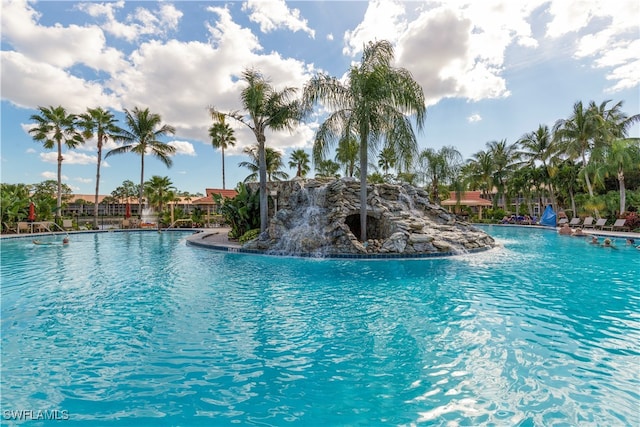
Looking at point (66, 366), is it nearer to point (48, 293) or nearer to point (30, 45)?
point (48, 293)

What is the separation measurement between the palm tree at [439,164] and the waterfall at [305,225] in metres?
20.4

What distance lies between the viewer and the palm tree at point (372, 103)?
12.6 m

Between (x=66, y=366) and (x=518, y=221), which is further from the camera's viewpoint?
(x=518, y=221)

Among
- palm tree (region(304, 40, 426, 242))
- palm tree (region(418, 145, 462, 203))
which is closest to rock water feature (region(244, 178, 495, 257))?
palm tree (region(304, 40, 426, 242))

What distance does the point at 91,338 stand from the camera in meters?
4.77

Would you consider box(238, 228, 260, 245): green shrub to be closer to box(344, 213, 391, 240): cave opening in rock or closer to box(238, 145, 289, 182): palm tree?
box(344, 213, 391, 240): cave opening in rock

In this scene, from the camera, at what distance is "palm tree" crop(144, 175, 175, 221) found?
114ft

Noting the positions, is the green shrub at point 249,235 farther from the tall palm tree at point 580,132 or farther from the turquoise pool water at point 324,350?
the tall palm tree at point 580,132

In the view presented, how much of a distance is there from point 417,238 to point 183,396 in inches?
428

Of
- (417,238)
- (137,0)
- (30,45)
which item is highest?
(137,0)

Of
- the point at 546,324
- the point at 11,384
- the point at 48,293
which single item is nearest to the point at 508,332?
the point at 546,324

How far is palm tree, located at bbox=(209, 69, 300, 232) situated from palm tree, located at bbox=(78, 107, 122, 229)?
59.1 feet

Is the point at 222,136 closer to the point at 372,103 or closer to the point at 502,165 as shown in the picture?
the point at 372,103

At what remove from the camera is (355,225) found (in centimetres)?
1609
